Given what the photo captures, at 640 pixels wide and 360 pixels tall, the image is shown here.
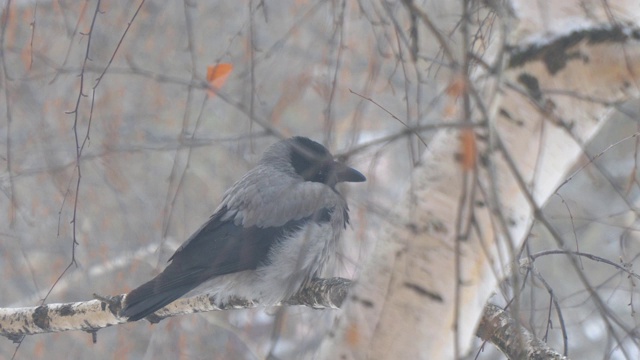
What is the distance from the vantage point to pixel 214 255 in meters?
3.70

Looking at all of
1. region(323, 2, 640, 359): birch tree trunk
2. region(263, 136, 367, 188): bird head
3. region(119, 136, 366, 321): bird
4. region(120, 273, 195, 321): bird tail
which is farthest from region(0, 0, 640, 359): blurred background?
region(323, 2, 640, 359): birch tree trunk

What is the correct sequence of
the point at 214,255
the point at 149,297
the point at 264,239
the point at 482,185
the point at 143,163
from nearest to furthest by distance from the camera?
the point at 482,185, the point at 149,297, the point at 214,255, the point at 264,239, the point at 143,163

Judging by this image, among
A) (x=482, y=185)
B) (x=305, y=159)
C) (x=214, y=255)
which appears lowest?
(x=482, y=185)

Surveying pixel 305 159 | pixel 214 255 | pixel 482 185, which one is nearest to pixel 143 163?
pixel 305 159

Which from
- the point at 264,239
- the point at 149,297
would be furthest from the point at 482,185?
the point at 264,239

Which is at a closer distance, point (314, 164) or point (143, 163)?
point (314, 164)

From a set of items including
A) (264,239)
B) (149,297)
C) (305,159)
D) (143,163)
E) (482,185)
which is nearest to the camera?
(482,185)

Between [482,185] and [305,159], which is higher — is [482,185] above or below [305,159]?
below

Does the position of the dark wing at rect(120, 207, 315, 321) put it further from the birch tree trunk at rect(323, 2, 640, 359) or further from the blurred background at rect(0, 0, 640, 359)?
the birch tree trunk at rect(323, 2, 640, 359)

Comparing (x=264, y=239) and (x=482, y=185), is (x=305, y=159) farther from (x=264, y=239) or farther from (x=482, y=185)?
(x=482, y=185)

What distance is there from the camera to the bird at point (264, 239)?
3.66m

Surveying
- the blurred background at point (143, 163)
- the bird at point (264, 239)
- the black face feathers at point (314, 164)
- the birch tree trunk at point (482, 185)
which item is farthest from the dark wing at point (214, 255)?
the birch tree trunk at point (482, 185)

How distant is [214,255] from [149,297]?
0.57 metres

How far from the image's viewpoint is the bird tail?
→ 3094 mm
